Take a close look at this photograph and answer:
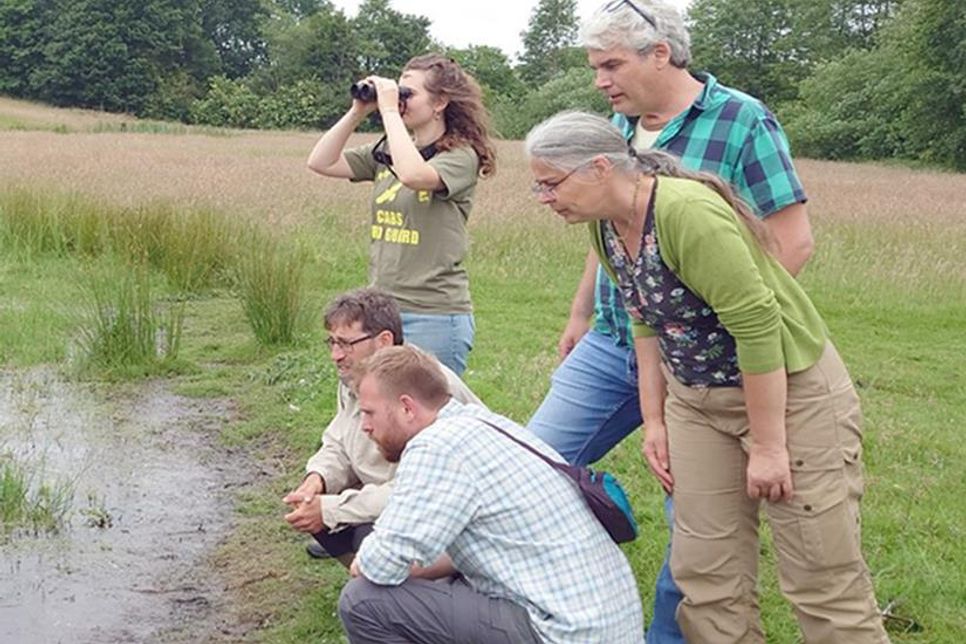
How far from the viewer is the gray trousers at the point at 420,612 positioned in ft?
8.92

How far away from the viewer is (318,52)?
56.3m

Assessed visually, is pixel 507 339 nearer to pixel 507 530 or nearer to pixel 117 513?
pixel 117 513

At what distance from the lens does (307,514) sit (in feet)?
11.1

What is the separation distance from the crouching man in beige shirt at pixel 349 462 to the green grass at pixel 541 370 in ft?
1.50

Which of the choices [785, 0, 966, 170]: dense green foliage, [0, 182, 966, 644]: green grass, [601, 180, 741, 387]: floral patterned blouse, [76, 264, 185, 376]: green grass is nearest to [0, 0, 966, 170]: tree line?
[785, 0, 966, 170]: dense green foliage

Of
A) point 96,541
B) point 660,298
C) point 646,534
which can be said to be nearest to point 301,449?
point 96,541

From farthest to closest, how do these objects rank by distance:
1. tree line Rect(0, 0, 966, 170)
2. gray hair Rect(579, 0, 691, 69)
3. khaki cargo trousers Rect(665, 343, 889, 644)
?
1. tree line Rect(0, 0, 966, 170)
2. gray hair Rect(579, 0, 691, 69)
3. khaki cargo trousers Rect(665, 343, 889, 644)

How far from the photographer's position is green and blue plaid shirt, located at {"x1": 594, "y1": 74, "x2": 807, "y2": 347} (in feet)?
9.61

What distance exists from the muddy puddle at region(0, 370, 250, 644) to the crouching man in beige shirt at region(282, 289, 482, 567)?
1.97 ft

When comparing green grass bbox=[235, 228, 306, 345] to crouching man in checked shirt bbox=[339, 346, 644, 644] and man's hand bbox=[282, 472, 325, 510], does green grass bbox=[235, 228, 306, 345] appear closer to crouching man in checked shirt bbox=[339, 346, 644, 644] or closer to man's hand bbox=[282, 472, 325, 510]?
man's hand bbox=[282, 472, 325, 510]

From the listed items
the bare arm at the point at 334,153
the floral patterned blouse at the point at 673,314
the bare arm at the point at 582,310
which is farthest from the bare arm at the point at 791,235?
the bare arm at the point at 334,153

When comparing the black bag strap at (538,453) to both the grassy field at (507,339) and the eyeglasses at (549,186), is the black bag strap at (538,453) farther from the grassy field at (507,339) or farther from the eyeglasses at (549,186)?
the grassy field at (507,339)

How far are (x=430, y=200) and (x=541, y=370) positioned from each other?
3.37 meters

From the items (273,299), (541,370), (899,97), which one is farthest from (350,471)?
(899,97)
